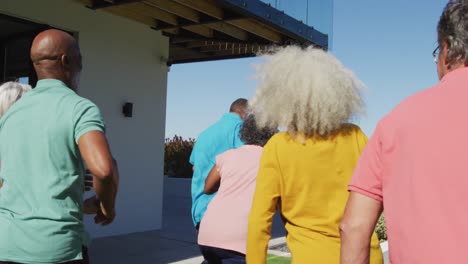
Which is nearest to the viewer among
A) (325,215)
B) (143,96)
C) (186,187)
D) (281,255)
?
(325,215)

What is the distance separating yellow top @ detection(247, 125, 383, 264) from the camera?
2.14 meters

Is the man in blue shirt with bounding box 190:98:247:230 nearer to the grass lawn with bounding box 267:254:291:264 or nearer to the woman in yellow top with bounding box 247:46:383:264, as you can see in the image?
the woman in yellow top with bounding box 247:46:383:264

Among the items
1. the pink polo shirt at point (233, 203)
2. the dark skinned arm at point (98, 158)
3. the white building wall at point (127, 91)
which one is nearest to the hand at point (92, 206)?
the dark skinned arm at point (98, 158)

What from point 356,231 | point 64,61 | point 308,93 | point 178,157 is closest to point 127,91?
point 64,61

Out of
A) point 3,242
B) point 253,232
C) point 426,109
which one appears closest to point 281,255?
point 253,232

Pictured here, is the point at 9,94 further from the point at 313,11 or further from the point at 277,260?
the point at 313,11

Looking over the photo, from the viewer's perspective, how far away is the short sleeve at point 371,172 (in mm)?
1526

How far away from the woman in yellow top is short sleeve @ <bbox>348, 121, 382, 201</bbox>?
603 millimetres

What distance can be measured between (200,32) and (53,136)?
629cm

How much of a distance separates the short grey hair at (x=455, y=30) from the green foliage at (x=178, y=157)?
15.7 metres

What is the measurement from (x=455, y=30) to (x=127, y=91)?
659 centimetres

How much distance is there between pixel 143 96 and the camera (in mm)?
7938

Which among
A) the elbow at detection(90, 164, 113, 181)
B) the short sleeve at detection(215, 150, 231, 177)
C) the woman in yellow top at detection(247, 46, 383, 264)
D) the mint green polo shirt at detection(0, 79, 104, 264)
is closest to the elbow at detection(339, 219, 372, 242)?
the woman in yellow top at detection(247, 46, 383, 264)

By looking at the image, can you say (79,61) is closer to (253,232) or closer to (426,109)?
(253,232)
